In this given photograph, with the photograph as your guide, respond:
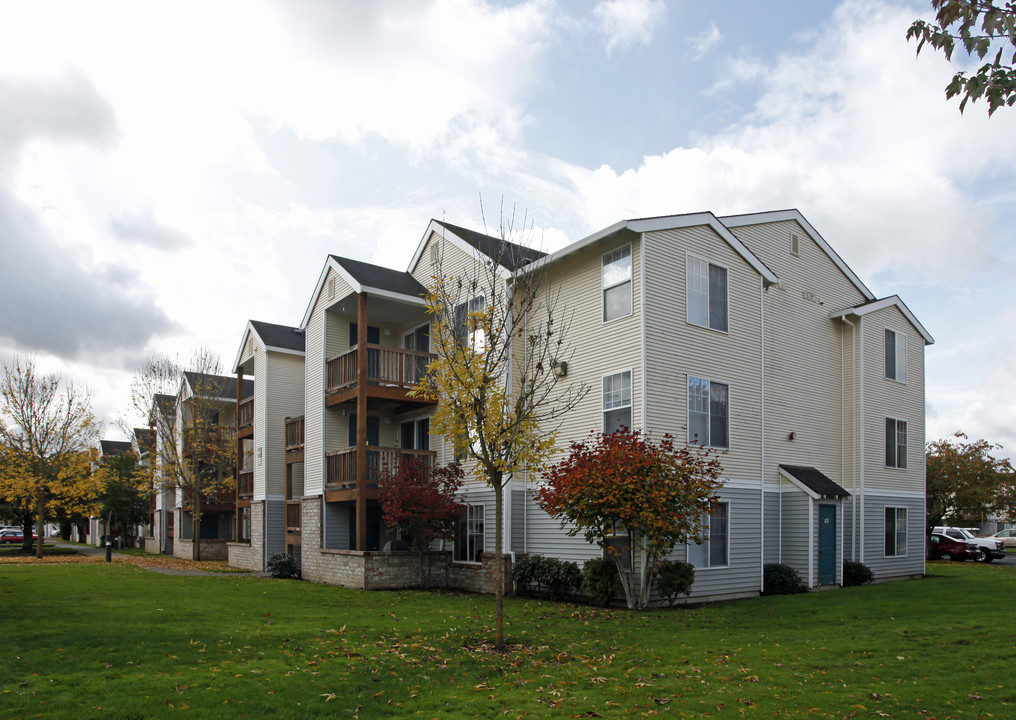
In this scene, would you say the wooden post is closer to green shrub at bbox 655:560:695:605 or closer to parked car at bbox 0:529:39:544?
green shrub at bbox 655:560:695:605

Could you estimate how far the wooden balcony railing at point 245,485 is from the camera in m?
34.4

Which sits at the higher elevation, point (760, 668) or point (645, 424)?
point (645, 424)

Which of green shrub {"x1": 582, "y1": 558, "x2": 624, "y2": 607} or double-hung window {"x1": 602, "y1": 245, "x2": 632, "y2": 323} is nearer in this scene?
green shrub {"x1": 582, "y1": 558, "x2": 624, "y2": 607}

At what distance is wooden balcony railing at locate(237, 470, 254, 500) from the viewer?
113 ft

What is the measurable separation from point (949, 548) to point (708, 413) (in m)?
24.7

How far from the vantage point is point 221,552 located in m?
38.8

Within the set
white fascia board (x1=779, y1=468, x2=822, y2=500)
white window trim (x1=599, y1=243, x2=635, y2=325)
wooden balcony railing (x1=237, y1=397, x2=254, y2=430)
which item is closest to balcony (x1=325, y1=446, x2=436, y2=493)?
white window trim (x1=599, y1=243, x2=635, y2=325)

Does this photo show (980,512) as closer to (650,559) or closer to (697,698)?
(650,559)

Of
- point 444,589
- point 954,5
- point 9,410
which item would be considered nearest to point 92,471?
point 9,410

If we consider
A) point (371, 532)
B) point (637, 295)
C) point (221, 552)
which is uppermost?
point (637, 295)

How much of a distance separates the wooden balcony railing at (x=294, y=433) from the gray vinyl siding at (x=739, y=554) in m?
16.1

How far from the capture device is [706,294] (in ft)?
67.2

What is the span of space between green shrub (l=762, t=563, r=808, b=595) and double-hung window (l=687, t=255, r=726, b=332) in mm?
6500

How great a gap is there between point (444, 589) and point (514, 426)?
37.4ft
